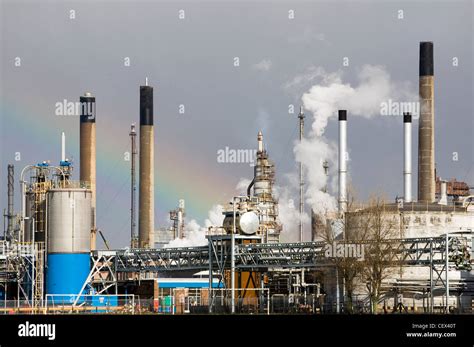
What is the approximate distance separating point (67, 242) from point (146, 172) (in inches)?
1164

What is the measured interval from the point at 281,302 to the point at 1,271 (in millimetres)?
22272

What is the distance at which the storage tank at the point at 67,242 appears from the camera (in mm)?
71438

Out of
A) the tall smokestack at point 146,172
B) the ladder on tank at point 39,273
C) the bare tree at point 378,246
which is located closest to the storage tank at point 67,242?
the ladder on tank at point 39,273

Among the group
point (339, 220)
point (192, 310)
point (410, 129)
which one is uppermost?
point (410, 129)

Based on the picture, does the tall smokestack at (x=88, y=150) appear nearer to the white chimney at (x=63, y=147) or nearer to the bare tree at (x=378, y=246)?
the white chimney at (x=63, y=147)

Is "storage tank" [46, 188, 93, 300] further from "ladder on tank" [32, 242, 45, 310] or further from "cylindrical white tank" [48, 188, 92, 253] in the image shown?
"ladder on tank" [32, 242, 45, 310]

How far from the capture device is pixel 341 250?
66625mm

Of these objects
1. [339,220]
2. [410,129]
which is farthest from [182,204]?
[339,220]

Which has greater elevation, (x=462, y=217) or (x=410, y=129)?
(x=410, y=129)

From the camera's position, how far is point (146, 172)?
331ft

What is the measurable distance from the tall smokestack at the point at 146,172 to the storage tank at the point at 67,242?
26267 mm

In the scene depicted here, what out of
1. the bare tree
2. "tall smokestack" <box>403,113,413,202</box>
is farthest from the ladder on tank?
"tall smokestack" <box>403,113,413,202</box>

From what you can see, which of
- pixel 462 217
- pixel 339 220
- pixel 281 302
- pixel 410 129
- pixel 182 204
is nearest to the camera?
pixel 281 302
